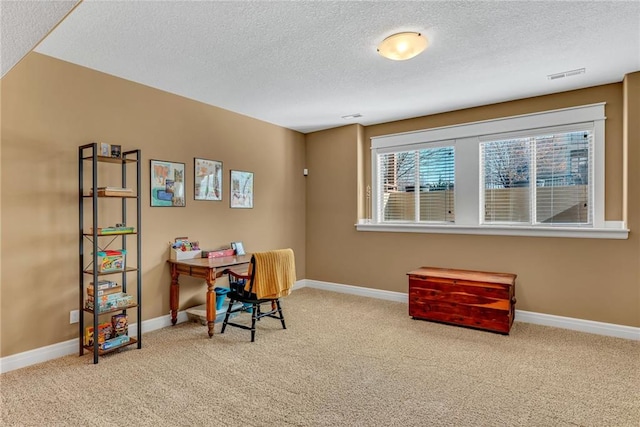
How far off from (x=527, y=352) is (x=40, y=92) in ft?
15.4

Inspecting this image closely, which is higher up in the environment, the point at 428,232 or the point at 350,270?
the point at 428,232

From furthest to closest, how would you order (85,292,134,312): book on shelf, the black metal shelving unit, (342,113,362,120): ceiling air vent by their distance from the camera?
1. (342,113,362,120): ceiling air vent
2. (85,292,134,312): book on shelf
3. the black metal shelving unit

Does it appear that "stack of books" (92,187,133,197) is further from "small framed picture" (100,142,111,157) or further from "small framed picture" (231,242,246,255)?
"small framed picture" (231,242,246,255)

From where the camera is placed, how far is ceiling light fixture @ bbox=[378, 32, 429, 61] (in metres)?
2.55

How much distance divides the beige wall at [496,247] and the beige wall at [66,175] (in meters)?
1.64

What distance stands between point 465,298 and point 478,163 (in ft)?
5.57

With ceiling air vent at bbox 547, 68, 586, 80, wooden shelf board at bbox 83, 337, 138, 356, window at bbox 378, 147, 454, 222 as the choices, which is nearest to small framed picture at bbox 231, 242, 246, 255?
wooden shelf board at bbox 83, 337, 138, 356

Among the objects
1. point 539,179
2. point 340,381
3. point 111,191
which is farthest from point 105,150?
point 539,179

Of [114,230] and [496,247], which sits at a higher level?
[114,230]

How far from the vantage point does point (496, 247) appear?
4102 mm

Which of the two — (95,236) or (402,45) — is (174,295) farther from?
(402,45)

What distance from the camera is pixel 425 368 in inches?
107

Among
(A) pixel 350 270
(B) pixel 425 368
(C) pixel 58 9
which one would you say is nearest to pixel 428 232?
(A) pixel 350 270

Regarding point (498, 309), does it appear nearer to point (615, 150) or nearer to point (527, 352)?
point (527, 352)
